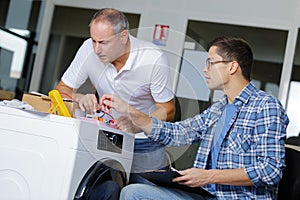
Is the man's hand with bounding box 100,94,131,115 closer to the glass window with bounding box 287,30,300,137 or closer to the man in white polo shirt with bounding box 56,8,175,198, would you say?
the man in white polo shirt with bounding box 56,8,175,198

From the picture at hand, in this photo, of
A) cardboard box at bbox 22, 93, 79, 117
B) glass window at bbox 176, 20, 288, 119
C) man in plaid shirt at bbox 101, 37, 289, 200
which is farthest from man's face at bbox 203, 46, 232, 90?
glass window at bbox 176, 20, 288, 119

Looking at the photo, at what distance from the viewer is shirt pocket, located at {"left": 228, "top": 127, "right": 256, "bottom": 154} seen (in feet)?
6.57

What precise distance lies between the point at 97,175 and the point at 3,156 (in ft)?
1.25

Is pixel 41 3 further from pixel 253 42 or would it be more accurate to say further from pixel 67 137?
pixel 67 137

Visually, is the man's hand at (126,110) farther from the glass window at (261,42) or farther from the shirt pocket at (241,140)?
the glass window at (261,42)

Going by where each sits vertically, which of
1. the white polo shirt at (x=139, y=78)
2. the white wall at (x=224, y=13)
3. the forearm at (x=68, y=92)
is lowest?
the forearm at (x=68, y=92)

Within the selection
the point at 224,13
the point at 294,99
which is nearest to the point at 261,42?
the point at 224,13

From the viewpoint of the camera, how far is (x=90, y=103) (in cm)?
223

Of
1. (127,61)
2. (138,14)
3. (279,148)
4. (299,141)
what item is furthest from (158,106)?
(138,14)

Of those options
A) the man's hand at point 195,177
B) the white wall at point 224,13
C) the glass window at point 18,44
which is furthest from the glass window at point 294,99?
the man's hand at point 195,177

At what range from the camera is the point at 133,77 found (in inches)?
89.3

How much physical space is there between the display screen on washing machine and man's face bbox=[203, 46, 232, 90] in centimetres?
42

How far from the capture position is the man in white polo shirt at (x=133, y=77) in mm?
2246

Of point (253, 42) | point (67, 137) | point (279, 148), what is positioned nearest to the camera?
point (279, 148)
